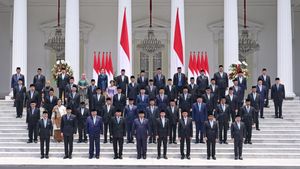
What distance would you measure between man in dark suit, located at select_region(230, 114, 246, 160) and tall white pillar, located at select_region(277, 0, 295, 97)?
892 cm

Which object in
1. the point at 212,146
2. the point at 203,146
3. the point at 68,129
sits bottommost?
the point at 203,146

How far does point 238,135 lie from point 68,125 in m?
5.92

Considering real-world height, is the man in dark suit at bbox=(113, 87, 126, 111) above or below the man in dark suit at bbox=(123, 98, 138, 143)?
above

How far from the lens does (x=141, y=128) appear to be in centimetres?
1933

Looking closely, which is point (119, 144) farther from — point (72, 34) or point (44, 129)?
point (72, 34)

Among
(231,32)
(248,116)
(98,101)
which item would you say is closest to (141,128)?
(98,101)

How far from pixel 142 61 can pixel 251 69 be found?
659cm

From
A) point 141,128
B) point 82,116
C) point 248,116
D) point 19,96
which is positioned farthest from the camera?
point 19,96

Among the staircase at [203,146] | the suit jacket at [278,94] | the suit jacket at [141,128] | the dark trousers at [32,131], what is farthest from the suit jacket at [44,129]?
the suit jacket at [278,94]

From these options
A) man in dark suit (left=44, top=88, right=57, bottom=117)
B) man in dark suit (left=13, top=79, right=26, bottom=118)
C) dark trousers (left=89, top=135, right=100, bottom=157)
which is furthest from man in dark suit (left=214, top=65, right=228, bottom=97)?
man in dark suit (left=13, top=79, right=26, bottom=118)

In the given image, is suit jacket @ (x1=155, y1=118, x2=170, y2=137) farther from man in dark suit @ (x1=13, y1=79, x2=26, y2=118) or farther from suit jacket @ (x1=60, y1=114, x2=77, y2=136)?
man in dark suit @ (x1=13, y1=79, x2=26, y2=118)

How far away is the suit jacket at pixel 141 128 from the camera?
63.4ft

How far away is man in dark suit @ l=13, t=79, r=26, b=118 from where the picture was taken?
23.0 m

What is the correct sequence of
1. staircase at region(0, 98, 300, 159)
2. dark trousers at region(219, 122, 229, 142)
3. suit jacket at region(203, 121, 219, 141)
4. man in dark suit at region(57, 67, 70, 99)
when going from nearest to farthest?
suit jacket at region(203, 121, 219, 141), staircase at region(0, 98, 300, 159), dark trousers at region(219, 122, 229, 142), man in dark suit at region(57, 67, 70, 99)
